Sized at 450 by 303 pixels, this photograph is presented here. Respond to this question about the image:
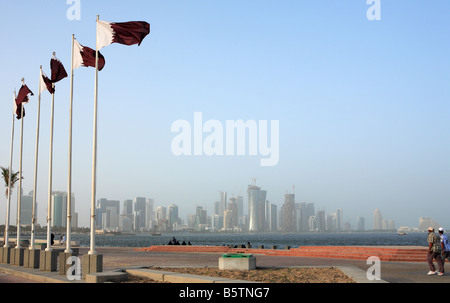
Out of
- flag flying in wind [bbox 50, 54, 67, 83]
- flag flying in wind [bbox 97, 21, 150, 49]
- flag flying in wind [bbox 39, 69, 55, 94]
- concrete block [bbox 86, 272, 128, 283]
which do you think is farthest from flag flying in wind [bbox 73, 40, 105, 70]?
concrete block [bbox 86, 272, 128, 283]

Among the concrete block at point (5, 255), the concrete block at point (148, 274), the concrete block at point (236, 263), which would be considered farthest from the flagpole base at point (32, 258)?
the concrete block at point (236, 263)

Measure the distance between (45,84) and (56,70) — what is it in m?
1.79

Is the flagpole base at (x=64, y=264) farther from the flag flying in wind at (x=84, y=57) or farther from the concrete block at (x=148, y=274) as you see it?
the flag flying in wind at (x=84, y=57)

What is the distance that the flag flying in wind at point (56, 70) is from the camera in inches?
977

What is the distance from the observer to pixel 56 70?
24.9 metres

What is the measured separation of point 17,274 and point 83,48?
1060 cm

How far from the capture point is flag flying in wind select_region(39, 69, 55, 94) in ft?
84.1

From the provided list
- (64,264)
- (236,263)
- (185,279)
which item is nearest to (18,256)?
(64,264)

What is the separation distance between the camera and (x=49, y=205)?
2322cm

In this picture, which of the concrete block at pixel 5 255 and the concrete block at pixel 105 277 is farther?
the concrete block at pixel 5 255

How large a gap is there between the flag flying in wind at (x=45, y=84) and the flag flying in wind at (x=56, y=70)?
855 millimetres

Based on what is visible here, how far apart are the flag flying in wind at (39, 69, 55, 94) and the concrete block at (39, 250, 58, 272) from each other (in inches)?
330

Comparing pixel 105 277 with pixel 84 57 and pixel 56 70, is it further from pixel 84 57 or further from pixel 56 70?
pixel 56 70

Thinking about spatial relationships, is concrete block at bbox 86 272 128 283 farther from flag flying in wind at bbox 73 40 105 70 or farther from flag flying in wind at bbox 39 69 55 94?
flag flying in wind at bbox 39 69 55 94
